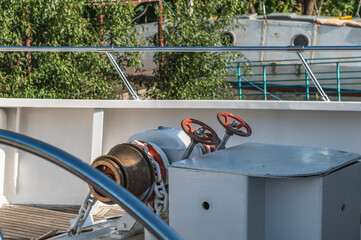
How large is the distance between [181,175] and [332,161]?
76cm

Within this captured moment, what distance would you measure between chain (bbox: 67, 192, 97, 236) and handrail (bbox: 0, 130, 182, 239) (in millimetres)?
2074

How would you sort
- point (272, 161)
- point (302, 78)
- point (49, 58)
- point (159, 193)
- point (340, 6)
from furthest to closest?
point (340, 6) → point (302, 78) → point (49, 58) → point (159, 193) → point (272, 161)

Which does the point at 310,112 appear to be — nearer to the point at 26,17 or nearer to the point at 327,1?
the point at 26,17

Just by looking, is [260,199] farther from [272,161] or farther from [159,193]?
[159,193]

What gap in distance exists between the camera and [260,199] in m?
2.95

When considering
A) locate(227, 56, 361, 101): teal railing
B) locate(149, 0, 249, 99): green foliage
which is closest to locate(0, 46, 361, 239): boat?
locate(149, 0, 249, 99): green foliage

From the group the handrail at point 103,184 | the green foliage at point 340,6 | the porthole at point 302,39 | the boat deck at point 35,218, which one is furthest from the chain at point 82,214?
the green foliage at point 340,6

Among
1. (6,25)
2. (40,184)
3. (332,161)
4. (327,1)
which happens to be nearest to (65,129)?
(40,184)

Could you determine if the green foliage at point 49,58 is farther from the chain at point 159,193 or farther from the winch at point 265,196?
the winch at point 265,196

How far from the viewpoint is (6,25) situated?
380 inches

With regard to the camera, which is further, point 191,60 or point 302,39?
point 302,39

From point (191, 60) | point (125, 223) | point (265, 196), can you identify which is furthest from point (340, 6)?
point (265, 196)

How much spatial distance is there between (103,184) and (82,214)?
7.50 ft

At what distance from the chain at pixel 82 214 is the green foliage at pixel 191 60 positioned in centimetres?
756
